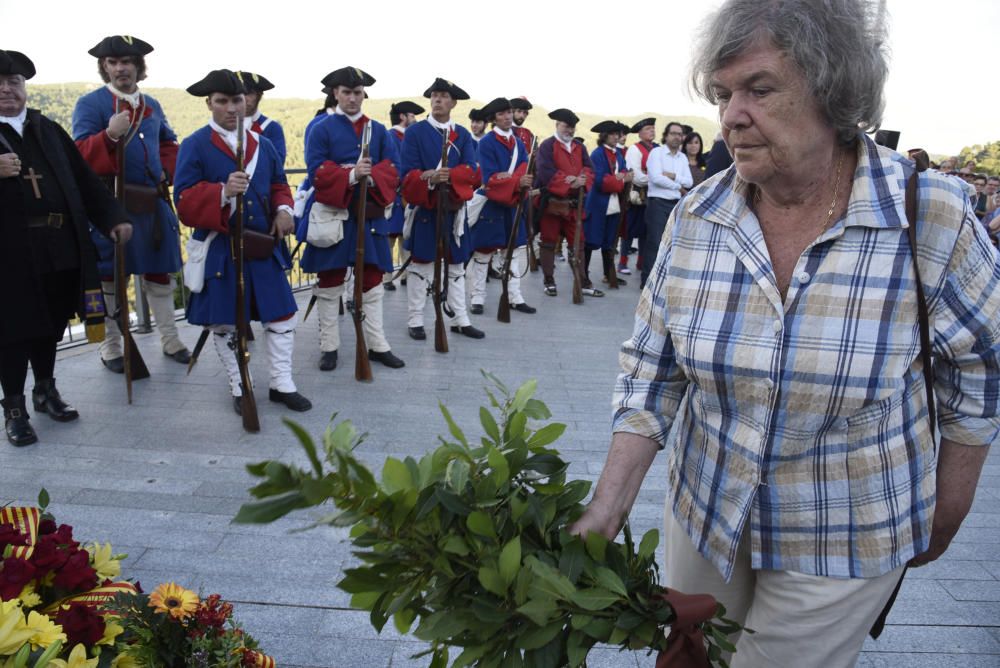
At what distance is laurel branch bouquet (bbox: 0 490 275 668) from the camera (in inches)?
64.9

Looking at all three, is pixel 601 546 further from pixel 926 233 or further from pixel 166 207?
pixel 166 207

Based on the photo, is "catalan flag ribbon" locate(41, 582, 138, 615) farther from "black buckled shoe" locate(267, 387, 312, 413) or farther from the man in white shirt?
the man in white shirt

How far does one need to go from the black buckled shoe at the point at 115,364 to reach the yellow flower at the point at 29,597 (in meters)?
4.55

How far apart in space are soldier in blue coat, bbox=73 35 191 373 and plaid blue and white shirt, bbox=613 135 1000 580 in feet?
16.2

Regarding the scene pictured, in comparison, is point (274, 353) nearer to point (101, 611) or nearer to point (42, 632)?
point (101, 611)

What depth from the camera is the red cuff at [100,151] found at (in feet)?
18.1

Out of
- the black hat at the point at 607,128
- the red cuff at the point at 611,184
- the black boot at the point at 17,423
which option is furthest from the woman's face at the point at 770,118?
the black hat at the point at 607,128

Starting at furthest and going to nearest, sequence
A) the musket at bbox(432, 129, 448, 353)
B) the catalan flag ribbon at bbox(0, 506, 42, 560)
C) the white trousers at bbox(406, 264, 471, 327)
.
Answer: the white trousers at bbox(406, 264, 471, 327)
the musket at bbox(432, 129, 448, 353)
the catalan flag ribbon at bbox(0, 506, 42, 560)

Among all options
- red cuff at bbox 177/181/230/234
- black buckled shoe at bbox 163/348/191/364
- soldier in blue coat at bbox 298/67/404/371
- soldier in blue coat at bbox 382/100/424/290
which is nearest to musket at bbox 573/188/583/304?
soldier in blue coat at bbox 382/100/424/290

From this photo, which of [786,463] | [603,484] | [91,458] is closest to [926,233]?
[786,463]

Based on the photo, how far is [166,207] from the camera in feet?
20.1

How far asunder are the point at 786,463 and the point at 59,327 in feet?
14.9

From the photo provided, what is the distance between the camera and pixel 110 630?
1714 mm

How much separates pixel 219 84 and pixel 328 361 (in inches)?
91.1
